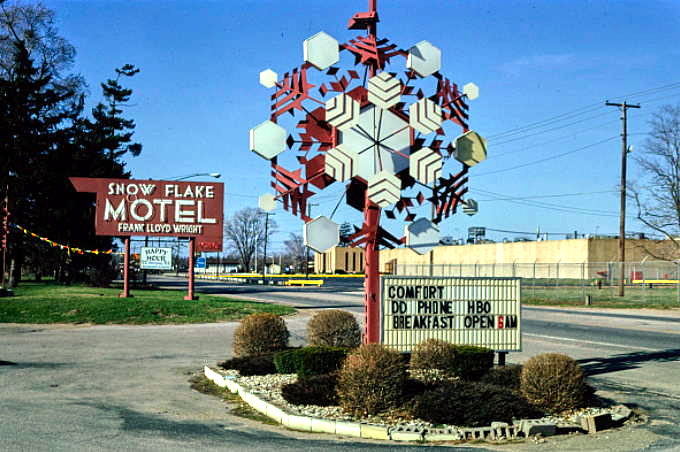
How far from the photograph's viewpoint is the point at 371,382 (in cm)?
902

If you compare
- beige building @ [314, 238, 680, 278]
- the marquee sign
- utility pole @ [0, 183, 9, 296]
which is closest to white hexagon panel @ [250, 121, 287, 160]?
the marquee sign

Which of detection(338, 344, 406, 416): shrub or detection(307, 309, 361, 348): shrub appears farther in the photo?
detection(307, 309, 361, 348): shrub

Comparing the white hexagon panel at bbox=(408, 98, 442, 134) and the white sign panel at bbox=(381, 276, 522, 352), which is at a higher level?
the white hexagon panel at bbox=(408, 98, 442, 134)

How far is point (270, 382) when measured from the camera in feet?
37.2

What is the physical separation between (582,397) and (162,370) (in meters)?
7.76

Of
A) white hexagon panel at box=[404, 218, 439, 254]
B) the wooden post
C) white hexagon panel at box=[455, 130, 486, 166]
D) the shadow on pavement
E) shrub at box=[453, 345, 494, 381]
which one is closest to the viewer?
shrub at box=[453, 345, 494, 381]

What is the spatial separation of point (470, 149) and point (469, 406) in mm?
5317

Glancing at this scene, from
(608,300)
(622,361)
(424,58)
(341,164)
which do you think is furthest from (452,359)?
(608,300)

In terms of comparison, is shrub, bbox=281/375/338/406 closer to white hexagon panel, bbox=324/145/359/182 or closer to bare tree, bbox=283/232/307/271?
white hexagon panel, bbox=324/145/359/182

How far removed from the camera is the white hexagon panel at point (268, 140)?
11734mm

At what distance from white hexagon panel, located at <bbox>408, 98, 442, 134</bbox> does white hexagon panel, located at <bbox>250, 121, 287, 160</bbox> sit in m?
2.23

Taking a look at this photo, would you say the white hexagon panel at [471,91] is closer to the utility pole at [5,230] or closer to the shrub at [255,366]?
the shrub at [255,366]

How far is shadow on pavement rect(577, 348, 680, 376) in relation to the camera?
47.5 feet

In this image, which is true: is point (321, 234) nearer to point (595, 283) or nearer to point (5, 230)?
point (5, 230)
